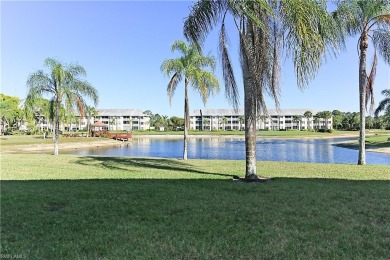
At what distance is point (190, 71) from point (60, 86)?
8.99 m

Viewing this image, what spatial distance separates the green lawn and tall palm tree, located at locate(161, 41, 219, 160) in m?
10.5

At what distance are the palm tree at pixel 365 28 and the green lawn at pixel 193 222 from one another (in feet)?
30.1

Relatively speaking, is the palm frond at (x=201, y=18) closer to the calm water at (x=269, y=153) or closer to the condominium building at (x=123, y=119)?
the calm water at (x=269, y=153)

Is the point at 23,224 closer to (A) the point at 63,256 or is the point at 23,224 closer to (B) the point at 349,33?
(A) the point at 63,256

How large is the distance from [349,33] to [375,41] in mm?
1247

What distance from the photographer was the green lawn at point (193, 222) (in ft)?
13.0

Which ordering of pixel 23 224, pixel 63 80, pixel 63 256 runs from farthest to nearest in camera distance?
pixel 63 80, pixel 23 224, pixel 63 256

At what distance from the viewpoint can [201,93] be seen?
1838 centimetres

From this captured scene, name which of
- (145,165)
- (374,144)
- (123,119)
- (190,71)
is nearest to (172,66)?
(190,71)

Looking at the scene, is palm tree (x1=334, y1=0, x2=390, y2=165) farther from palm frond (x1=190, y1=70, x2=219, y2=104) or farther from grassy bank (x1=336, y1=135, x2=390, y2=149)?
grassy bank (x1=336, y1=135, x2=390, y2=149)

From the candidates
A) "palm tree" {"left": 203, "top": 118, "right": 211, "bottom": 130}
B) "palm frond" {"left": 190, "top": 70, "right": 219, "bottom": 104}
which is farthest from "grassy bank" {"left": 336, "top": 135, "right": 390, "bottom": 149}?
"palm tree" {"left": 203, "top": 118, "right": 211, "bottom": 130}

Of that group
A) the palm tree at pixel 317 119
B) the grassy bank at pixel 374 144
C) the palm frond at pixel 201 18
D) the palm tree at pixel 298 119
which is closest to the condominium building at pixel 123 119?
the palm tree at pixel 298 119

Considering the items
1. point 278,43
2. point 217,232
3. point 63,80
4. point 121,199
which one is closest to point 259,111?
point 278,43

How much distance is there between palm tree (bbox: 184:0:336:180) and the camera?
809 cm
